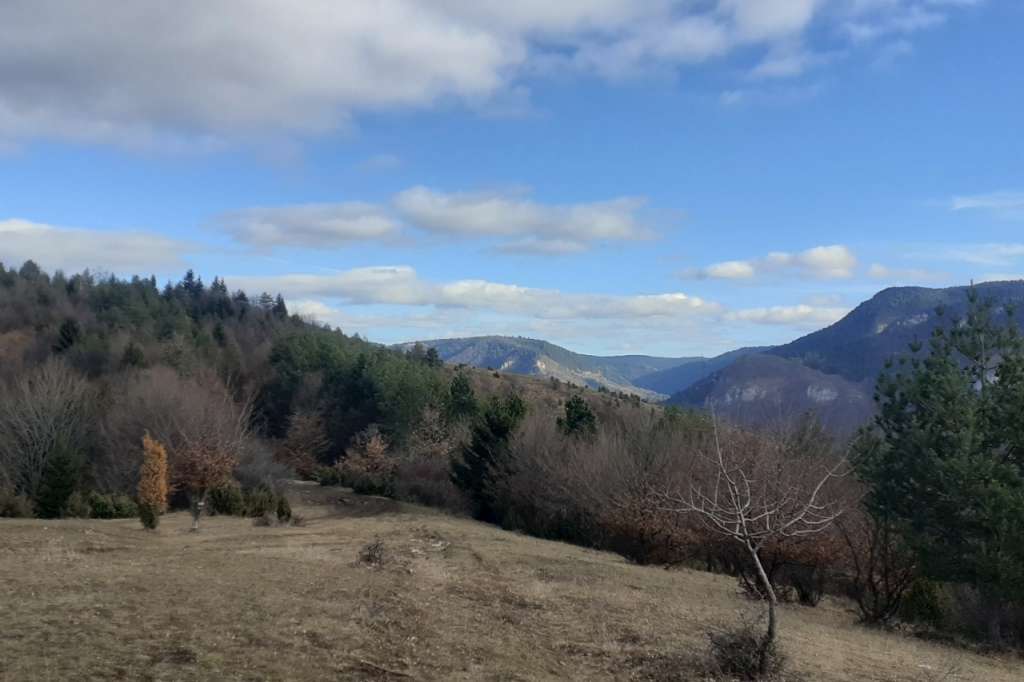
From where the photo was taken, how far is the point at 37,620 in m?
9.72

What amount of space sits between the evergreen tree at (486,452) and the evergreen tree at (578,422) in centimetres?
212

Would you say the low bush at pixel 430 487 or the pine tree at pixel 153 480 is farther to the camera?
the low bush at pixel 430 487

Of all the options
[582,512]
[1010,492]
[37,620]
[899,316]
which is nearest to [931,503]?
[1010,492]

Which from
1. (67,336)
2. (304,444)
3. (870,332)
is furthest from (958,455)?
(870,332)

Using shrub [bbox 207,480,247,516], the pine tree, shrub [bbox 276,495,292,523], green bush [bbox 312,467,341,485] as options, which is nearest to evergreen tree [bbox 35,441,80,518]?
shrub [bbox 207,480,247,516]

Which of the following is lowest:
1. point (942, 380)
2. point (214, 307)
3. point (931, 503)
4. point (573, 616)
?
point (573, 616)

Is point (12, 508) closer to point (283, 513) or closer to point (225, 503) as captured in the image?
point (225, 503)

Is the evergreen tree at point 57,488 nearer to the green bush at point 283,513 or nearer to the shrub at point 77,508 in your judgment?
the shrub at point 77,508

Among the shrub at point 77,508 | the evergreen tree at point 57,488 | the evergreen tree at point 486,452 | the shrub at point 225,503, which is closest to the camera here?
the shrub at point 77,508

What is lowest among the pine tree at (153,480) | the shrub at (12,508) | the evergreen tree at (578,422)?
the shrub at (12,508)

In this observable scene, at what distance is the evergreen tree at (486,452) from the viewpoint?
36219mm

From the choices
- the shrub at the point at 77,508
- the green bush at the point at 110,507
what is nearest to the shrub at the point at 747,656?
the green bush at the point at 110,507

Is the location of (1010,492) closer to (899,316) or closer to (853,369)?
(853,369)

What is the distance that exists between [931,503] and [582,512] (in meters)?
14.3
